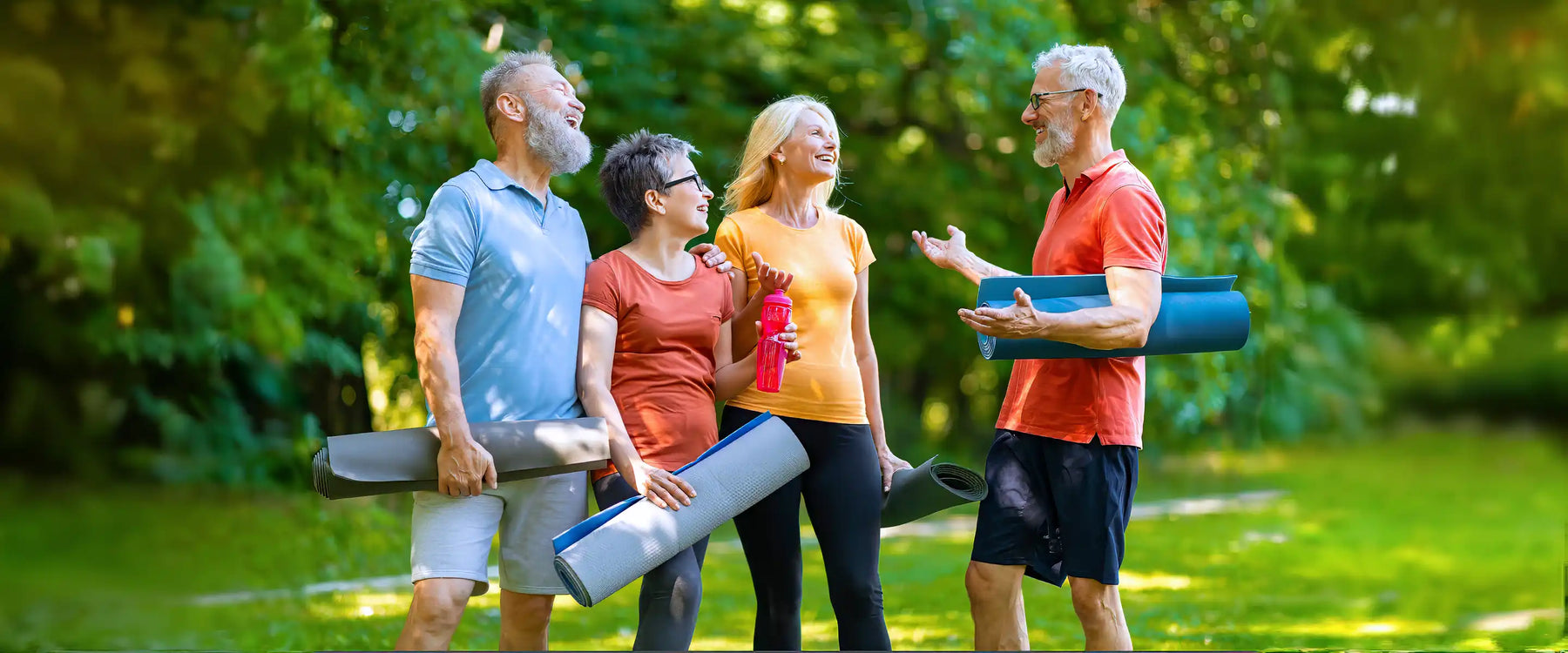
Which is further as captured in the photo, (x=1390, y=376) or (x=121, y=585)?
(x=1390, y=376)

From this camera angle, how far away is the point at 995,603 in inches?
138

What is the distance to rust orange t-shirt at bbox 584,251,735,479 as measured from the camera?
338cm

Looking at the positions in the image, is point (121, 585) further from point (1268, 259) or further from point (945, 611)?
point (1268, 259)

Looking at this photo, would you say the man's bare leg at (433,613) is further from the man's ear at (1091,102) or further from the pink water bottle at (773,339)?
the man's ear at (1091,102)

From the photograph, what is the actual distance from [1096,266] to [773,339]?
2.74 feet

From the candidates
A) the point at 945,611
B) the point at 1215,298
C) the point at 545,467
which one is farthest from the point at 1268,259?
the point at 545,467

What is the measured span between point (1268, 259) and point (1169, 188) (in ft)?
4.66

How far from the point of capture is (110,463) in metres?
12.3

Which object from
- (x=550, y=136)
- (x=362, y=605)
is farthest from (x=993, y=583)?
(x=362, y=605)

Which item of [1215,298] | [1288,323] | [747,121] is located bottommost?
[1215,298]

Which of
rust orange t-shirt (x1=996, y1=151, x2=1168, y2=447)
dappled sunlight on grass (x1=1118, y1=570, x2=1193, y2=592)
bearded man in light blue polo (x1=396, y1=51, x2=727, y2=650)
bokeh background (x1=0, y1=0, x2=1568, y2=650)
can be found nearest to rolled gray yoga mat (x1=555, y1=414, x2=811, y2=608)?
bearded man in light blue polo (x1=396, y1=51, x2=727, y2=650)

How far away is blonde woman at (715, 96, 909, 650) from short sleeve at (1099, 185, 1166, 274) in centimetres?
69

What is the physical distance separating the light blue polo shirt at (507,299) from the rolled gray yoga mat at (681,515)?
1.19 feet

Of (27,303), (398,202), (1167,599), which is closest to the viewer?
(1167,599)
